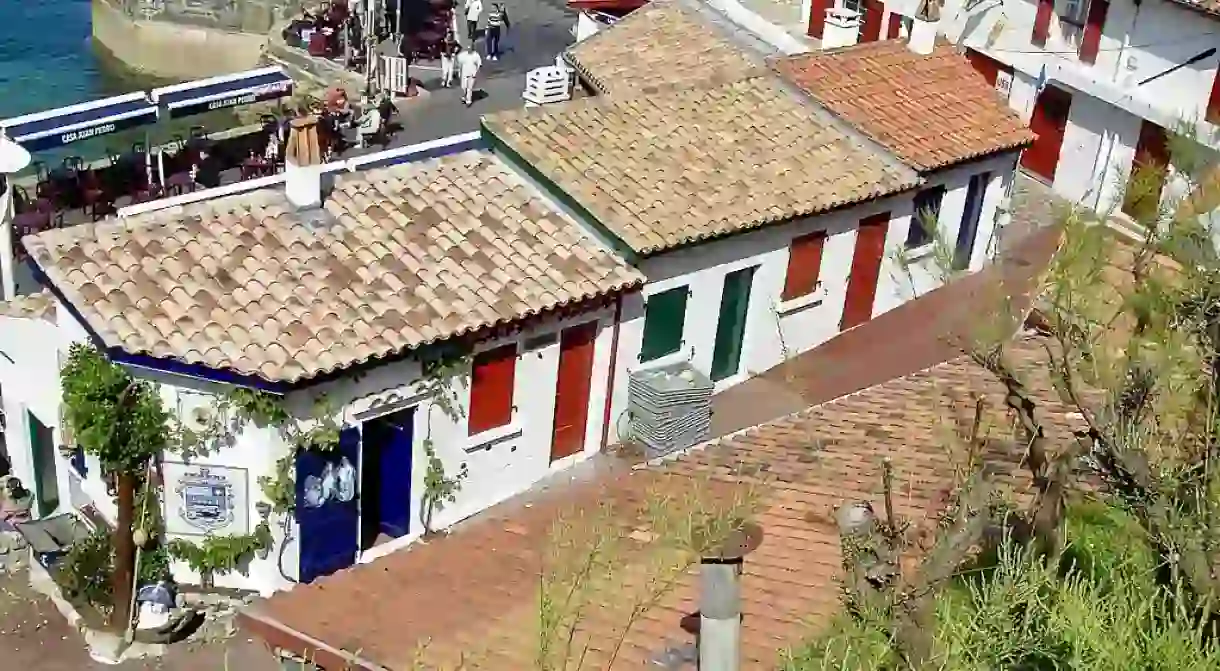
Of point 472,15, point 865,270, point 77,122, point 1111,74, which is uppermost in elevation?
point 1111,74

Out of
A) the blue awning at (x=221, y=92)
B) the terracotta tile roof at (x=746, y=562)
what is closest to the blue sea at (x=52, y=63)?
the blue awning at (x=221, y=92)

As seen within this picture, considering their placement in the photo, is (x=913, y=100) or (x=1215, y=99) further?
(x=1215, y=99)

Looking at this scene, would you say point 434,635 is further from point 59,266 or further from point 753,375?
point 753,375

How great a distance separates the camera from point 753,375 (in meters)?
20.0

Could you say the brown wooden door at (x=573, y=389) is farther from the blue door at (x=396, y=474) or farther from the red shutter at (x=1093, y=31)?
the red shutter at (x=1093, y=31)

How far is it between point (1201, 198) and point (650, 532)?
227 inches

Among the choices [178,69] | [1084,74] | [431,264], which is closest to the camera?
[431,264]

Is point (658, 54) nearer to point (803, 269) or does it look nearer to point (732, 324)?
point (803, 269)

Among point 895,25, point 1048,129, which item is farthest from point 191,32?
point 1048,129

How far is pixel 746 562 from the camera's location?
13.3 m

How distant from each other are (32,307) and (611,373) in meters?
6.64

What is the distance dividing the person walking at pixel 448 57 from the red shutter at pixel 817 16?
7.83m

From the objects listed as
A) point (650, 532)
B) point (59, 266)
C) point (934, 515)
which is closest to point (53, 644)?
point (59, 266)

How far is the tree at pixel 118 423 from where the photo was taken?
1437 centimetres
